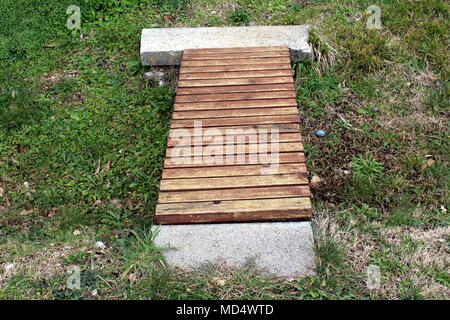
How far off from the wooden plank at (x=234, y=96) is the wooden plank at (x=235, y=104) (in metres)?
0.04

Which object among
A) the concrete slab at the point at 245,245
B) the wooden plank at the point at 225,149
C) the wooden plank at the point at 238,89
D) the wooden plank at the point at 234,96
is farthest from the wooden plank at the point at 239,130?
the concrete slab at the point at 245,245

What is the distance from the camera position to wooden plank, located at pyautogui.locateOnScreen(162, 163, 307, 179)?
3.26m

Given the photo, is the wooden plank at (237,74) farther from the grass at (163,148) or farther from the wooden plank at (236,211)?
the wooden plank at (236,211)

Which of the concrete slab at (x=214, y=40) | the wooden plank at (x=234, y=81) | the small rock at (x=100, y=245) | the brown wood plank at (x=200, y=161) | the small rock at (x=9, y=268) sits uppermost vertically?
the concrete slab at (x=214, y=40)

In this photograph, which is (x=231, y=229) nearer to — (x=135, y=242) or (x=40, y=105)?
(x=135, y=242)

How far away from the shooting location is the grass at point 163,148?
9.35 feet

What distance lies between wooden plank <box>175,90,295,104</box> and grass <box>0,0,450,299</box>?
32 cm

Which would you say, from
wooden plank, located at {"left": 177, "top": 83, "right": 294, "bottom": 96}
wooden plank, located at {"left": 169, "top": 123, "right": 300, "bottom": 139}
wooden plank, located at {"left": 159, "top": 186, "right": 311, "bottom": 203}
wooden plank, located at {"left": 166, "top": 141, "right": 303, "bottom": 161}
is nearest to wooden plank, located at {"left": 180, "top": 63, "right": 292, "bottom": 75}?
wooden plank, located at {"left": 177, "top": 83, "right": 294, "bottom": 96}

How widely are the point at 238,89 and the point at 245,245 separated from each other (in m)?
1.52

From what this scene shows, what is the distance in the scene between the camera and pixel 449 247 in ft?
9.98

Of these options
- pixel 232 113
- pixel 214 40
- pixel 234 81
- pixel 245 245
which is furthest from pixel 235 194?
pixel 214 40

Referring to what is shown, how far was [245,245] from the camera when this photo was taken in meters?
2.92
